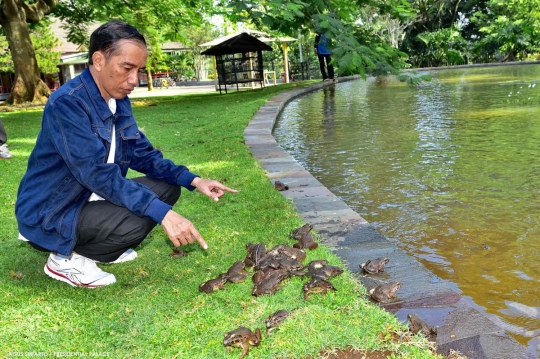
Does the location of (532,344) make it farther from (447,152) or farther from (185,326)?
(447,152)

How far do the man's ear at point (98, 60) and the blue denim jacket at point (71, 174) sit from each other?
11 centimetres

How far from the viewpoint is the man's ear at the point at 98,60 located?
2.65 meters

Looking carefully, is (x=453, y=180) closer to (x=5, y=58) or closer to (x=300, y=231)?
(x=300, y=231)

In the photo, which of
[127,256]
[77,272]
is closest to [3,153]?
[127,256]

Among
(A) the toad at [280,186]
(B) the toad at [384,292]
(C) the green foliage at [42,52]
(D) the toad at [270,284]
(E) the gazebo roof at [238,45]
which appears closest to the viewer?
(B) the toad at [384,292]

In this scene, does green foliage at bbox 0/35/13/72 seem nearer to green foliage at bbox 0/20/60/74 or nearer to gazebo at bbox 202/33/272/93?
green foliage at bbox 0/20/60/74

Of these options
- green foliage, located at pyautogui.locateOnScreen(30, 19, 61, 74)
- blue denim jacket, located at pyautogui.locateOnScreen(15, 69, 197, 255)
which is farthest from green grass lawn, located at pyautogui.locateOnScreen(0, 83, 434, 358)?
green foliage, located at pyautogui.locateOnScreen(30, 19, 61, 74)

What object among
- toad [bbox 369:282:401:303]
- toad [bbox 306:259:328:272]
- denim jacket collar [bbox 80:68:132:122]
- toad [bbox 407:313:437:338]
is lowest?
toad [bbox 407:313:437:338]

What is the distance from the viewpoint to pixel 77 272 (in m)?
3.07

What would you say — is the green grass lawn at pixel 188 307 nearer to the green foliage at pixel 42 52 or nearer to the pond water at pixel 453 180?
the pond water at pixel 453 180

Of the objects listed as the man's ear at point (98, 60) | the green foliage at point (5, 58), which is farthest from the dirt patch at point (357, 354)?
the green foliage at point (5, 58)

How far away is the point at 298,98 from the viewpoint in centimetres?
1598

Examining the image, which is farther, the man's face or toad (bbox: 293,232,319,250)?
toad (bbox: 293,232,319,250)

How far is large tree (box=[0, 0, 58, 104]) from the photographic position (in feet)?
57.1
